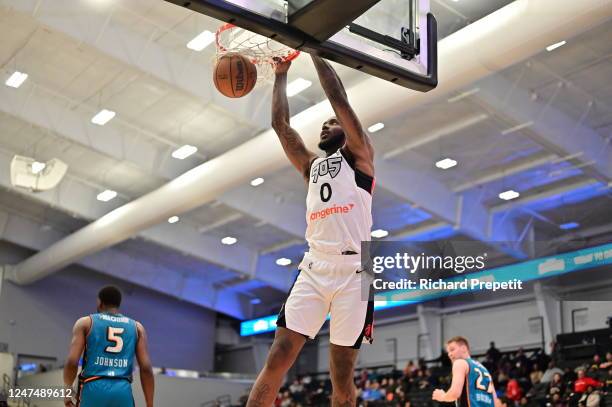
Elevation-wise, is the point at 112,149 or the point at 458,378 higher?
the point at 112,149

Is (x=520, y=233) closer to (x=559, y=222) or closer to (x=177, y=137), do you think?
(x=559, y=222)

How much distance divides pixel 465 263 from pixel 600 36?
366 inches

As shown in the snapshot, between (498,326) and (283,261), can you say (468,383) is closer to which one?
(498,326)

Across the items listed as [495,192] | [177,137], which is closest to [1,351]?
[177,137]

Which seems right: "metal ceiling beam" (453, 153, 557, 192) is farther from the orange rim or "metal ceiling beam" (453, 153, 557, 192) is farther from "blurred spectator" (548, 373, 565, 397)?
the orange rim

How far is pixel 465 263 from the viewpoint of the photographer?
5.44m

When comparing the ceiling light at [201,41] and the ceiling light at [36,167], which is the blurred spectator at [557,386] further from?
the ceiling light at [36,167]

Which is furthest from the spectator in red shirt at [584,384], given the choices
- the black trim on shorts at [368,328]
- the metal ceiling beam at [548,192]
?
the black trim on shorts at [368,328]

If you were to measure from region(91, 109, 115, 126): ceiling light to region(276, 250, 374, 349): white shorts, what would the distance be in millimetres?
13654

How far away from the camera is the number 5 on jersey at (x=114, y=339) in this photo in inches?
222

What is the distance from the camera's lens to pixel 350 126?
4.26 meters

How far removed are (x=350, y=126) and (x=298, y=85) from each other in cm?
1061

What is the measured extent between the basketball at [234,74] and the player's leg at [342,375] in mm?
2803

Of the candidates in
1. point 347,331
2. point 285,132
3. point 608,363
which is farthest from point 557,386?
point 347,331
